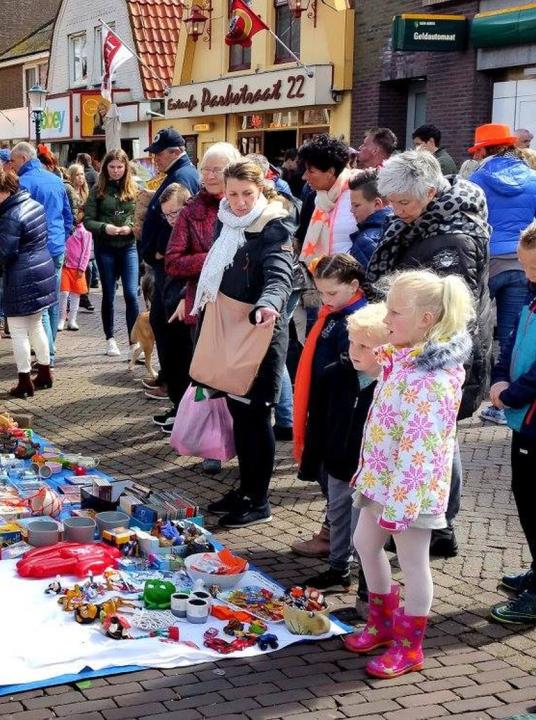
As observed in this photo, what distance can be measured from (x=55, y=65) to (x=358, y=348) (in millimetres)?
28899

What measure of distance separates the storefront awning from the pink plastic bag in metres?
9.65

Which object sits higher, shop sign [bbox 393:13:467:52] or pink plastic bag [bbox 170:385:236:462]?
shop sign [bbox 393:13:467:52]

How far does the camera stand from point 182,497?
19.7ft

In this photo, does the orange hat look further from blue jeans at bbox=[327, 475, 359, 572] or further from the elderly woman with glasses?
blue jeans at bbox=[327, 475, 359, 572]

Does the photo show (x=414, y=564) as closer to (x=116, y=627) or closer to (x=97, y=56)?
(x=116, y=627)

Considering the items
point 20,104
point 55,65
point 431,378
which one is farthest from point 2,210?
point 20,104

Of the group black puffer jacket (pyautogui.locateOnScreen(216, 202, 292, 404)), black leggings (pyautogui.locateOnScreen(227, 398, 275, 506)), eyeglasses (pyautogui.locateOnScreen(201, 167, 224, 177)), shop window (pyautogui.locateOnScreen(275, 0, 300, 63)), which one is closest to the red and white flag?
shop window (pyautogui.locateOnScreen(275, 0, 300, 63))

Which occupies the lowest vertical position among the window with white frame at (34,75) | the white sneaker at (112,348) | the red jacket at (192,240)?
the white sneaker at (112,348)

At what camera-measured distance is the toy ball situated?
5.63m

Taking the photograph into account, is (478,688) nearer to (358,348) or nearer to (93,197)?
(358,348)

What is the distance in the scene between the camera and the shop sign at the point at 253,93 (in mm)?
18438

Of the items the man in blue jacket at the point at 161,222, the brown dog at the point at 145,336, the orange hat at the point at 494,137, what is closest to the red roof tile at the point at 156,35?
the brown dog at the point at 145,336

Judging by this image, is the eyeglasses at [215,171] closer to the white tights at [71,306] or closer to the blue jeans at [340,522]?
the blue jeans at [340,522]

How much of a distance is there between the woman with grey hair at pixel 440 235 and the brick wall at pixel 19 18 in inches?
1540
